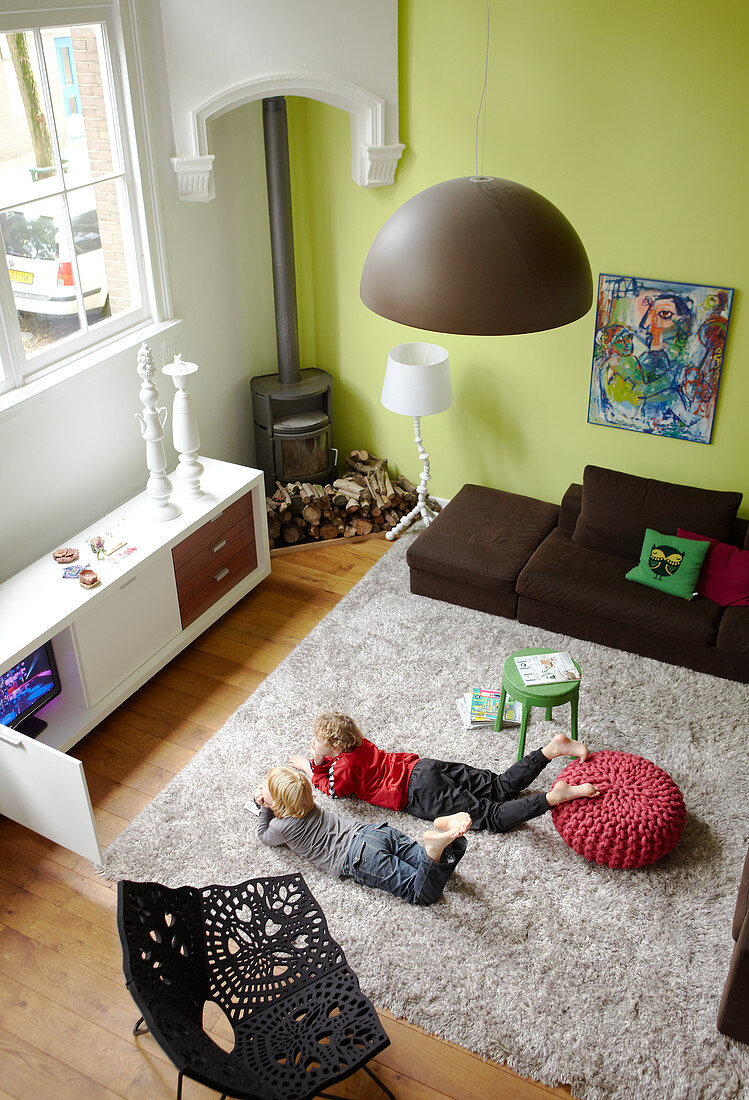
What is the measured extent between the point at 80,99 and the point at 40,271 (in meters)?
0.79

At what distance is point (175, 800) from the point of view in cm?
375

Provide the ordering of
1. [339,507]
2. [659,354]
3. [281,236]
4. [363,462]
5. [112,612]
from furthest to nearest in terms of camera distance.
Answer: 1. [363,462]
2. [339,507]
3. [281,236]
4. [659,354]
5. [112,612]

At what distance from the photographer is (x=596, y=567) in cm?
464

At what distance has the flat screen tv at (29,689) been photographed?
12.2 ft

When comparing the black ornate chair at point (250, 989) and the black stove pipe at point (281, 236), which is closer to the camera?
the black ornate chair at point (250, 989)

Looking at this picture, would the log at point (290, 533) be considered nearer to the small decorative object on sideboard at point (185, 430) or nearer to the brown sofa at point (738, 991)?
the small decorative object on sideboard at point (185, 430)

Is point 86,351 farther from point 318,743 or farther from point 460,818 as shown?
point 460,818

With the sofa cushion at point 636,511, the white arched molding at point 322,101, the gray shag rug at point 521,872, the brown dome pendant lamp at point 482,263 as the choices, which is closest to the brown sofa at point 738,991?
the gray shag rug at point 521,872

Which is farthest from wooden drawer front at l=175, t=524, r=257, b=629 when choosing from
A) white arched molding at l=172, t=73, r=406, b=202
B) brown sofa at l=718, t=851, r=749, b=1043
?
brown sofa at l=718, t=851, r=749, b=1043

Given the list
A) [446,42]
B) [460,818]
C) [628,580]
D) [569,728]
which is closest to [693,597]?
[628,580]

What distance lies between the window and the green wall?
4.18ft

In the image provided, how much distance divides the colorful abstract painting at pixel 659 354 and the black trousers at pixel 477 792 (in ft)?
7.12

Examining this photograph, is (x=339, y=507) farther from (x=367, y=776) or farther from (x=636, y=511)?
(x=367, y=776)

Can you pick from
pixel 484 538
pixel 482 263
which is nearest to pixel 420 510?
pixel 484 538
